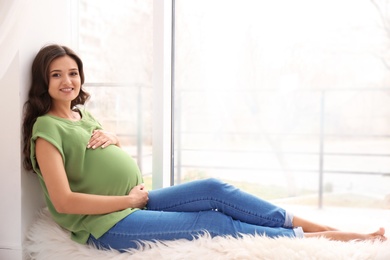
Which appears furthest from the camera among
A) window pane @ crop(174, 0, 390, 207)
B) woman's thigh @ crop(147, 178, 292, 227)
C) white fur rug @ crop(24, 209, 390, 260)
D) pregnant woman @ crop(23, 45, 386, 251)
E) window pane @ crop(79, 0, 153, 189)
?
window pane @ crop(174, 0, 390, 207)

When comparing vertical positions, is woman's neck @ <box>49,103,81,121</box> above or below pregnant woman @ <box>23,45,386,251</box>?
above

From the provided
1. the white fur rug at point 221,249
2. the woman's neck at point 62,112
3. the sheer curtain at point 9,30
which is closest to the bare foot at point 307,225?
the white fur rug at point 221,249

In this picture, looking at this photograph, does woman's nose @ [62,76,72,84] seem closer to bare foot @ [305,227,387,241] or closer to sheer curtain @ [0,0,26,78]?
sheer curtain @ [0,0,26,78]

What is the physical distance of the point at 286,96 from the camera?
444 centimetres

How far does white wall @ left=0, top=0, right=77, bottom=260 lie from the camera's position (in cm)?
162

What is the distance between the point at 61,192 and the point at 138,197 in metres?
0.32

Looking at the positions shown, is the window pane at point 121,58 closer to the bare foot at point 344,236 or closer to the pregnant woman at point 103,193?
the pregnant woman at point 103,193

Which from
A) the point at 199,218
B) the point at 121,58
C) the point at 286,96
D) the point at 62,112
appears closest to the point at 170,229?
the point at 199,218

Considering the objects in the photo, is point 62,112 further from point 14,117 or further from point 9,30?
point 9,30

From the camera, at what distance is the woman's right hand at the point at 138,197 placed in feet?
5.48

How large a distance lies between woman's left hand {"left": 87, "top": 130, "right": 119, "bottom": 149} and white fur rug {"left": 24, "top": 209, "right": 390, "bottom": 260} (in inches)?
13.7

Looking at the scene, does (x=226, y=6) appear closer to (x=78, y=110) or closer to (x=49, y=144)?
(x=78, y=110)

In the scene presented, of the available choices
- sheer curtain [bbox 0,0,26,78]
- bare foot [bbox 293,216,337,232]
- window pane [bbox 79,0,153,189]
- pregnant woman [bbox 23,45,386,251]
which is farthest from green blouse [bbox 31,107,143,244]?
window pane [bbox 79,0,153,189]

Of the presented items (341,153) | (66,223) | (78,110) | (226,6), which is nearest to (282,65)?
(226,6)
